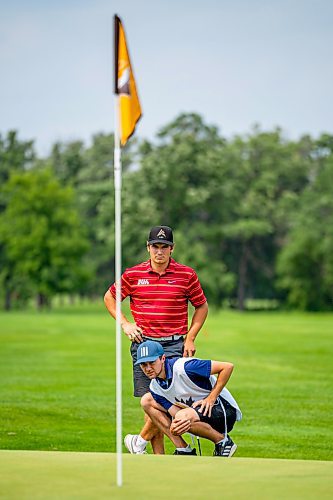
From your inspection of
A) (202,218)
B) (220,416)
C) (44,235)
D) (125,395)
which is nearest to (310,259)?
(202,218)

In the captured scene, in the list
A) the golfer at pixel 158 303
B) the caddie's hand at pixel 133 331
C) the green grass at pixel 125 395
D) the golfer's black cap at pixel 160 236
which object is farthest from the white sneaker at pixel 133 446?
the green grass at pixel 125 395

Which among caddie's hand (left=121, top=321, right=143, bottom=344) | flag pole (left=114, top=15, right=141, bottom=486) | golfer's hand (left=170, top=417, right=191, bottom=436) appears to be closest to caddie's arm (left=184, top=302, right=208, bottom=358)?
caddie's hand (left=121, top=321, right=143, bottom=344)

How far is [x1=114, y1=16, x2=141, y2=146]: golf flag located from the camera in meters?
7.20

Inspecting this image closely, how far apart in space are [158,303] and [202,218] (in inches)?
3032

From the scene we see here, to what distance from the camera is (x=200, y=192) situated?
264 feet

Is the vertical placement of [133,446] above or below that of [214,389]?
below

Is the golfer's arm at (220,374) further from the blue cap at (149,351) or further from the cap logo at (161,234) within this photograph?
the cap logo at (161,234)

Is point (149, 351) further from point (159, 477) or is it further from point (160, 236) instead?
point (159, 477)

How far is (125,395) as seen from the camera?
1739 centimetres

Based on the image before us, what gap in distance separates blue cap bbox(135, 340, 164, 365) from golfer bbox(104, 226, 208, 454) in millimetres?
576

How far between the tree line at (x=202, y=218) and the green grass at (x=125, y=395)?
4376 centimetres

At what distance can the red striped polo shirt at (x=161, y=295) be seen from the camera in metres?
9.41

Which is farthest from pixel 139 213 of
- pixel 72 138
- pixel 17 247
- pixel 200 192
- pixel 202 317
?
pixel 202 317

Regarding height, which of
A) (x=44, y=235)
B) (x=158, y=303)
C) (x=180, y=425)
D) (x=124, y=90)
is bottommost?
(x=44, y=235)
